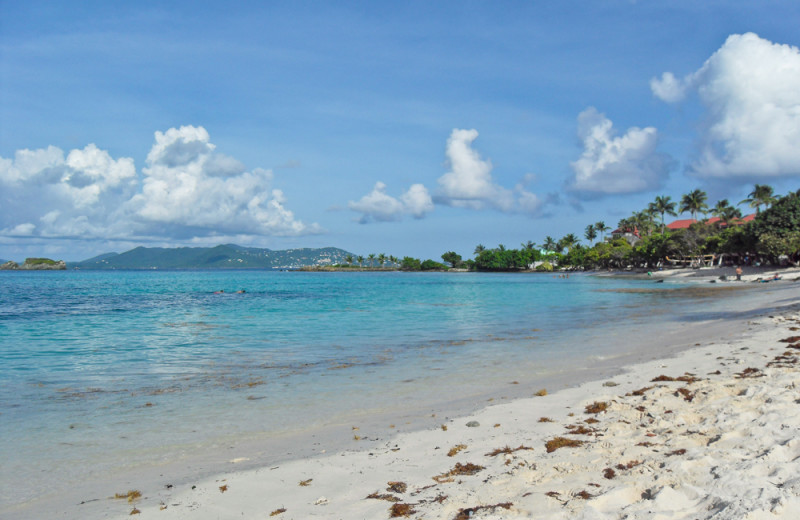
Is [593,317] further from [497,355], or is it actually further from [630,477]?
[630,477]

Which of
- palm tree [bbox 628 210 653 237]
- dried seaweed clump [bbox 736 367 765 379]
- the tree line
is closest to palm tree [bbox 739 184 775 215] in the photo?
the tree line

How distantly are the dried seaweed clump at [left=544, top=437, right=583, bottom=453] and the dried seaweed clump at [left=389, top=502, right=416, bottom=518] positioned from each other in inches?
93.1

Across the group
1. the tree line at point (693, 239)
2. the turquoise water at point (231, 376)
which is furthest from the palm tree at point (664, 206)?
the turquoise water at point (231, 376)

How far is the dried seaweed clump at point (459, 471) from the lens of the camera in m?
6.09

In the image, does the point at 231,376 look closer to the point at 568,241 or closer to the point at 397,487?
the point at 397,487

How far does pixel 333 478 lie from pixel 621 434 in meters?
3.92

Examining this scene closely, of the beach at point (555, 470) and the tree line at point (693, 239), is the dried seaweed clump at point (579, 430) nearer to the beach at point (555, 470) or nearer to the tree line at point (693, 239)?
the beach at point (555, 470)

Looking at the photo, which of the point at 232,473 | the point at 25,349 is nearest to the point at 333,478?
the point at 232,473

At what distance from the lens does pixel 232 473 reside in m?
6.92

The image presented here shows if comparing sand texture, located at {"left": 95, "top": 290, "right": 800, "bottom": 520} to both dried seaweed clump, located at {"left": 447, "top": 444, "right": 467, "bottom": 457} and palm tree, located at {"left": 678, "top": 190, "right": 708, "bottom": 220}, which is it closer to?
dried seaweed clump, located at {"left": 447, "top": 444, "right": 467, "bottom": 457}

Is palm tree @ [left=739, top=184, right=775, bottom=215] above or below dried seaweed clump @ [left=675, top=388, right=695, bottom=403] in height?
above

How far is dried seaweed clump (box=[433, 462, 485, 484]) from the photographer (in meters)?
6.09

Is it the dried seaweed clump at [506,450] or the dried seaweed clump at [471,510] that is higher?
the dried seaweed clump at [471,510]

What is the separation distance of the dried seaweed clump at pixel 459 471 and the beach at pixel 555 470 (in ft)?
0.10
